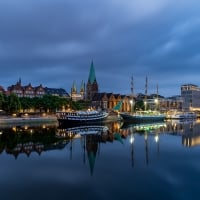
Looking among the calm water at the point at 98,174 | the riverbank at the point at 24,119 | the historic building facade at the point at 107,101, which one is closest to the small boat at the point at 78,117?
the riverbank at the point at 24,119

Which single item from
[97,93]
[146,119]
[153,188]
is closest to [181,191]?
[153,188]

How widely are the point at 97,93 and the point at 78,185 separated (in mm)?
142724

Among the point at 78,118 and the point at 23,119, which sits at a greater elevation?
the point at 78,118

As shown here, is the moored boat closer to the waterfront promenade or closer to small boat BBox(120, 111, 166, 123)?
the waterfront promenade

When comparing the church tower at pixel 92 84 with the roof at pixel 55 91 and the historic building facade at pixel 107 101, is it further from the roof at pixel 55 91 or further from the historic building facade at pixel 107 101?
the roof at pixel 55 91

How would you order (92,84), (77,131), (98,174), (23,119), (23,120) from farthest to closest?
(92,84) < (23,119) < (23,120) < (77,131) < (98,174)

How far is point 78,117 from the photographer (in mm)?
74375

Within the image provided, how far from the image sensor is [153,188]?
586 inches

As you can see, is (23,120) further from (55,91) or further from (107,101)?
(55,91)

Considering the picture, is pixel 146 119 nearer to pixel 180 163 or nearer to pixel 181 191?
pixel 180 163

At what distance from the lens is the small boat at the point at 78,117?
2822 inches

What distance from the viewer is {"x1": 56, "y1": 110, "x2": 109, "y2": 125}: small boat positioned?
235ft

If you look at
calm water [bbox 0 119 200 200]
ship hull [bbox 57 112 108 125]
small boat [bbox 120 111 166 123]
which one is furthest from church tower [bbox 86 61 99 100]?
calm water [bbox 0 119 200 200]

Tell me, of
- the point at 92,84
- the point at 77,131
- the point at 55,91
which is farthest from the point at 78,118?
the point at 55,91
